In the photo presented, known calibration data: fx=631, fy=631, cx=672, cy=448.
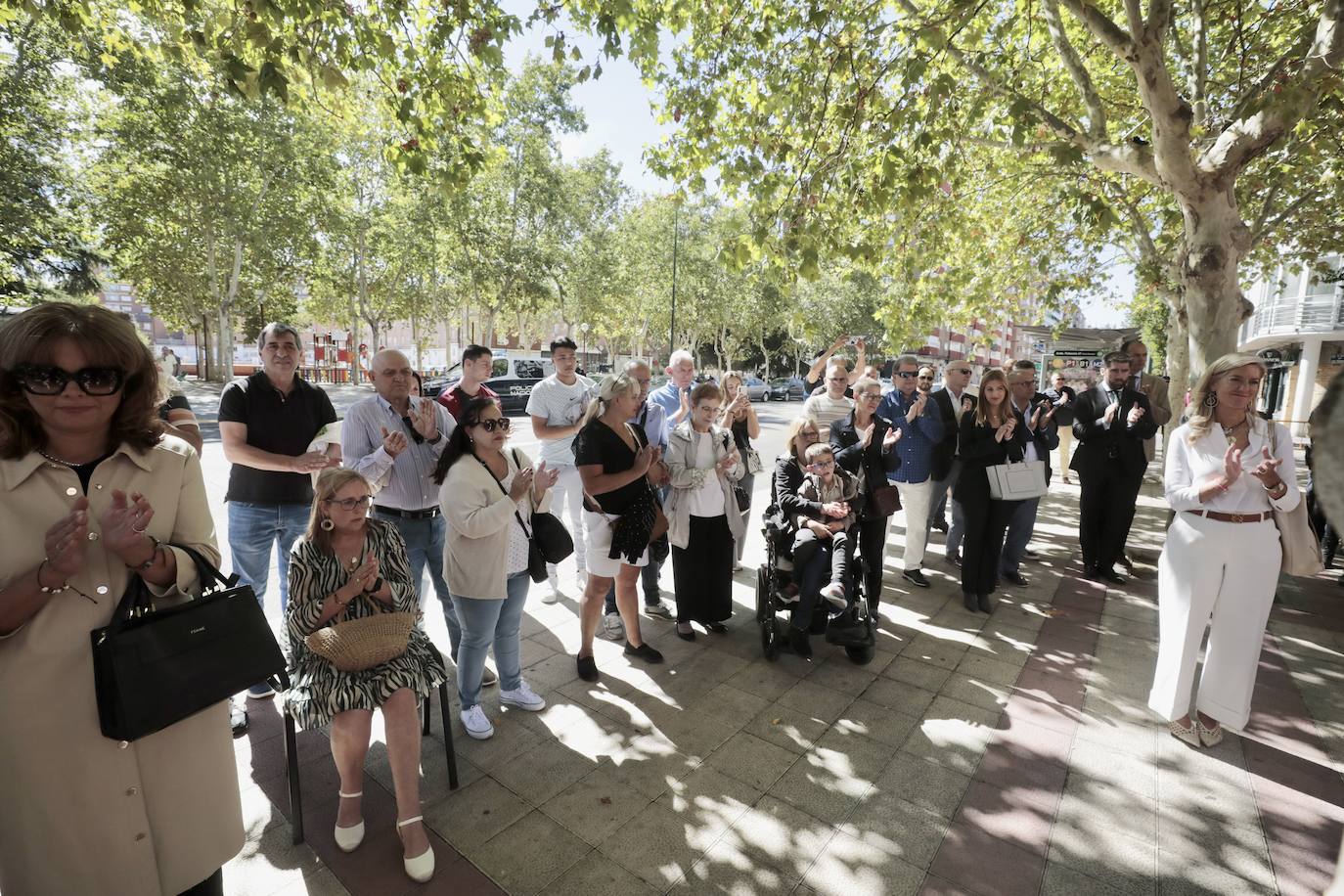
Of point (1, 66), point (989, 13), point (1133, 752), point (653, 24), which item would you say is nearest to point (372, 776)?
point (1133, 752)

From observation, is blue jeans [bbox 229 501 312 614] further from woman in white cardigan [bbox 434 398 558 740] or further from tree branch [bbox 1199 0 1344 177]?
tree branch [bbox 1199 0 1344 177]

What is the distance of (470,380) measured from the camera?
476 cm

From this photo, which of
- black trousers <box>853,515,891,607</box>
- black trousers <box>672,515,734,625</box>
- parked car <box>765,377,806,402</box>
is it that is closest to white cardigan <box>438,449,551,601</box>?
black trousers <box>672,515,734,625</box>

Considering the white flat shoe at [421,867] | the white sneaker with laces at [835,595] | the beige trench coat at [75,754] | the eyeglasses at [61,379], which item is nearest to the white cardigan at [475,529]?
the white flat shoe at [421,867]

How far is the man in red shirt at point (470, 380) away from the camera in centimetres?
471

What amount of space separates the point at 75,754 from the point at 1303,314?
35781mm

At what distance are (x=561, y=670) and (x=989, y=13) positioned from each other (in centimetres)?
764

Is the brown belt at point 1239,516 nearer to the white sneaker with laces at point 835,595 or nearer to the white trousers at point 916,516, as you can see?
the white sneaker with laces at point 835,595

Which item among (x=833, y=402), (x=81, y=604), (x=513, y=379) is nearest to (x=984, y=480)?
(x=833, y=402)

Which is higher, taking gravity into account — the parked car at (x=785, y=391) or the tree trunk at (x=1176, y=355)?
the tree trunk at (x=1176, y=355)

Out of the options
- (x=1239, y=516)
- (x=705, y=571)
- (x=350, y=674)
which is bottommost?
(x=705, y=571)

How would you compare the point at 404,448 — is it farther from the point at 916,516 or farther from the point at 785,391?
the point at 785,391

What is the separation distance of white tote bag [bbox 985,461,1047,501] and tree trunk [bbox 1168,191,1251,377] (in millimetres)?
1904

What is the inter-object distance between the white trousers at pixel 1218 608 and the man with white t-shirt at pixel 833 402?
2.68 meters
